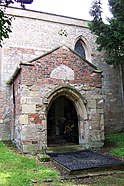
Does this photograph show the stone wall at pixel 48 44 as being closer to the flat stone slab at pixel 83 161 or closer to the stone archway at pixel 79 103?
the stone archway at pixel 79 103

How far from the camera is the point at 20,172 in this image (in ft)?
18.8

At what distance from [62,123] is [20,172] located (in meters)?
6.24

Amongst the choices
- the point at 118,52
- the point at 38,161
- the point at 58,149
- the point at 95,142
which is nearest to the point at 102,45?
the point at 118,52

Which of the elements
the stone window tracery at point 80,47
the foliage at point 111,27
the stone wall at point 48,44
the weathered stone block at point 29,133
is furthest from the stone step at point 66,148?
the stone window tracery at point 80,47

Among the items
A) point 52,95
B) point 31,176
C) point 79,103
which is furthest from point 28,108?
point 31,176

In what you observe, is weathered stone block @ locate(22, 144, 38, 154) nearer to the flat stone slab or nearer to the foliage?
the flat stone slab

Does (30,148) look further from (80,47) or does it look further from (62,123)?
(80,47)

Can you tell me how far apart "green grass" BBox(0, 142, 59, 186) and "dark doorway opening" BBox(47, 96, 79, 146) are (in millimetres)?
3718

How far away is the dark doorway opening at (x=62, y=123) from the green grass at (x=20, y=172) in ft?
12.2

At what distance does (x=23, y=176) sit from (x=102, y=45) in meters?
6.27

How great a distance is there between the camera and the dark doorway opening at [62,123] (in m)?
10.6

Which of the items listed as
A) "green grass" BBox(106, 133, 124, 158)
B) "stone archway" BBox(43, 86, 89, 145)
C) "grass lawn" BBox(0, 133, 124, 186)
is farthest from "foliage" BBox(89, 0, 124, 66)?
"grass lawn" BBox(0, 133, 124, 186)

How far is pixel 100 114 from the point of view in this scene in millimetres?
9234

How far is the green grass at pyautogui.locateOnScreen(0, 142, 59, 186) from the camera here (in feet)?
16.6
